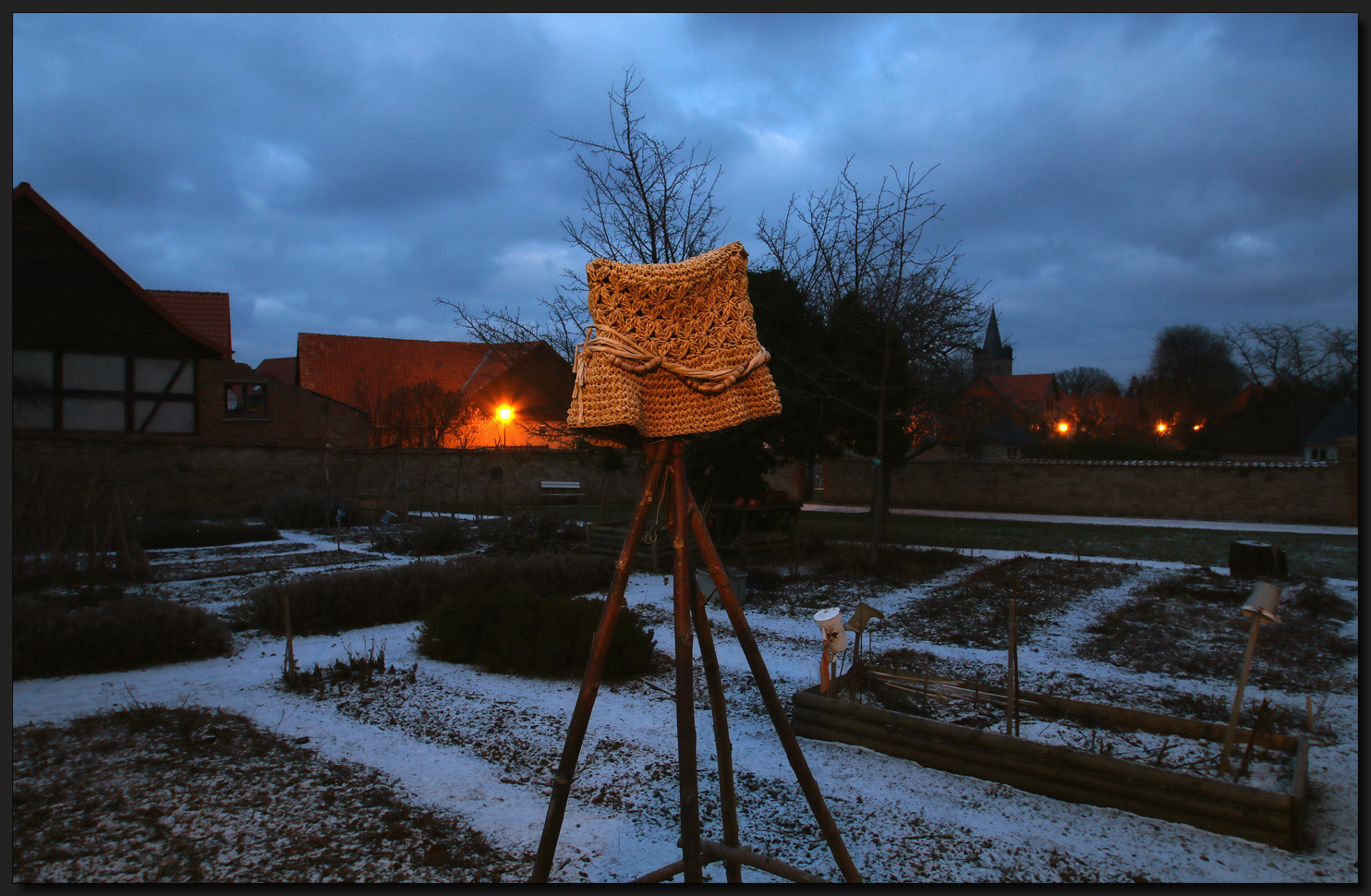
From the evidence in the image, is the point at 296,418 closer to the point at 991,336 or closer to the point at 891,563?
the point at 891,563

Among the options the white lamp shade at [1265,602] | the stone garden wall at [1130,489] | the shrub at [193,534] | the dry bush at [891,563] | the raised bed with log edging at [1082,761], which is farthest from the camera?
the stone garden wall at [1130,489]

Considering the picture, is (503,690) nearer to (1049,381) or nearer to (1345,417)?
(1345,417)

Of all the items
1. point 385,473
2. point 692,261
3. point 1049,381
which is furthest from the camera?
point 1049,381

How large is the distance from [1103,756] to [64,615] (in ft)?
24.4

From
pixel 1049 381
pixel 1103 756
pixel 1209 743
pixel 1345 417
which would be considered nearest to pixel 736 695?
pixel 1103 756

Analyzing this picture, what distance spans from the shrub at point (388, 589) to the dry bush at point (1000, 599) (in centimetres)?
394

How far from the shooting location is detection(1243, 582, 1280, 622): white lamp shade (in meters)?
3.36

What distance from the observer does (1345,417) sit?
1083 inches

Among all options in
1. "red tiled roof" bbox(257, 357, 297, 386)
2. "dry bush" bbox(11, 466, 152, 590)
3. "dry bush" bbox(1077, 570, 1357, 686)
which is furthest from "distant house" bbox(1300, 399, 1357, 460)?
"red tiled roof" bbox(257, 357, 297, 386)

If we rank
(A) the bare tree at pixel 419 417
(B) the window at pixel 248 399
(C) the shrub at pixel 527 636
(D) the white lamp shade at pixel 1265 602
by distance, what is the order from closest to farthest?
1. (D) the white lamp shade at pixel 1265 602
2. (C) the shrub at pixel 527 636
3. (B) the window at pixel 248 399
4. (A) the bare tree at pixel 419 417

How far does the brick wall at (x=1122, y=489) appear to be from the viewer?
1630cm

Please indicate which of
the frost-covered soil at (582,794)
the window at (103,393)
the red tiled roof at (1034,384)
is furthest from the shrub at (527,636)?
the red tiled roof at (1034,384)

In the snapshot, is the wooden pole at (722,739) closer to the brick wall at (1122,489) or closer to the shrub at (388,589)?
the shrub at (388,589)

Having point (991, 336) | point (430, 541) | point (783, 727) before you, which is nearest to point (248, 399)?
point (430, 541)
